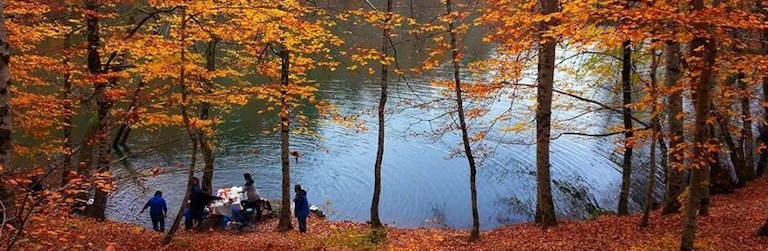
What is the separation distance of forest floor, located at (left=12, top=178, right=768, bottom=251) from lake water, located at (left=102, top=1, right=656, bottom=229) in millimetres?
4075

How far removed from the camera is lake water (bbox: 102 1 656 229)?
2156 centimetres

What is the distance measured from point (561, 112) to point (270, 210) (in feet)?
61.7

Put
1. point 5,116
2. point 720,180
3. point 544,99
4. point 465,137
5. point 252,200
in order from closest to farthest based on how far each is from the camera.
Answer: point 5,116 < point 544,99 < point 465,137 < point 252,200 < point 720,180

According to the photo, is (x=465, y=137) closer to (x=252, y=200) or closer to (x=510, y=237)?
(x=510, y=237)

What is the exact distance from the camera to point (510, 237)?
1448 cm

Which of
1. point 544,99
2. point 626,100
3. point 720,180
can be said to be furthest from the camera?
point 720,180

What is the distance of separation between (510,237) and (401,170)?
1150 centimetres

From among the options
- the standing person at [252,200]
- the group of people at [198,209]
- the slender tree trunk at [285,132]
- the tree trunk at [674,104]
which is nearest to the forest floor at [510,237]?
the slender tree trunk at [285,132]

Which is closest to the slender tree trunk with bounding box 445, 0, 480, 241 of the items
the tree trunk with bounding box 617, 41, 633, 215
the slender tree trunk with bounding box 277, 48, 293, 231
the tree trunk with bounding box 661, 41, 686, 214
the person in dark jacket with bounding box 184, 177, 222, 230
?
the tree trunk with bounding box 617, 41, 633, 215

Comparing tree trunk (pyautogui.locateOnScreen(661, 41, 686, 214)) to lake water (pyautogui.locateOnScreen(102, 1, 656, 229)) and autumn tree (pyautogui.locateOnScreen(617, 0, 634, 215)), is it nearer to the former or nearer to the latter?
autumn tree (pyautogui.locateOnScreen(617, 0, 634, 215))

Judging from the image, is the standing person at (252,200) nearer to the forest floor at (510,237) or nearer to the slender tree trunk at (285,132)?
the forest floor at (510,237)

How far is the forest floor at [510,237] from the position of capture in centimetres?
1104

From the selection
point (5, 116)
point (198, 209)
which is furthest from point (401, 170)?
point (5, 116)

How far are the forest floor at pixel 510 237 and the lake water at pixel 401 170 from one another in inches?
160
